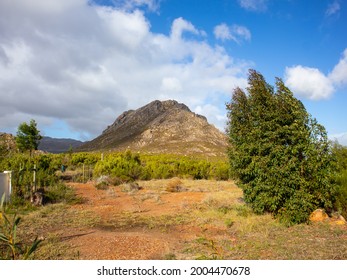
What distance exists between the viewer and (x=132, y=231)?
991 centimetres

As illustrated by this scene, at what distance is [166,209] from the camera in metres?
13.9

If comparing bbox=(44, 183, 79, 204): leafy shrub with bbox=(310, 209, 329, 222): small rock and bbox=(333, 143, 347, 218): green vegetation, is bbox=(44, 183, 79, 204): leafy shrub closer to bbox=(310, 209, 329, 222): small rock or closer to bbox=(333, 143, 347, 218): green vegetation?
bbox=(310, 209, 329, 222): small rock

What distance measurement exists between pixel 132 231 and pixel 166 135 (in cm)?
9014

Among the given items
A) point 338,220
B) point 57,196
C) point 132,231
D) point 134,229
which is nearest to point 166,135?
point 57,196

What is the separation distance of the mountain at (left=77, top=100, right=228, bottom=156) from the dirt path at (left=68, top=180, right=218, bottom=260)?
63.3 meters

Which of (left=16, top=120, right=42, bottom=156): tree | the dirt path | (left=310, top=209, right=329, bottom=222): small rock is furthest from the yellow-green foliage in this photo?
(left=310, top=209, right=329, bottom=222): small rock

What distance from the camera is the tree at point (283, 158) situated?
10047 millimetres

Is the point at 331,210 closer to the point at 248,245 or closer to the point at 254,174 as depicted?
the point at 254,174

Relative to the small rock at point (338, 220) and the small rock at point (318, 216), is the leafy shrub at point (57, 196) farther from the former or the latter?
the small rock at point (338, 220)

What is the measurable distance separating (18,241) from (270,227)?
24.6 ft

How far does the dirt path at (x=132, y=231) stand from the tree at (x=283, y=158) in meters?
3.05

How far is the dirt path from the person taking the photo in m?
7.49
